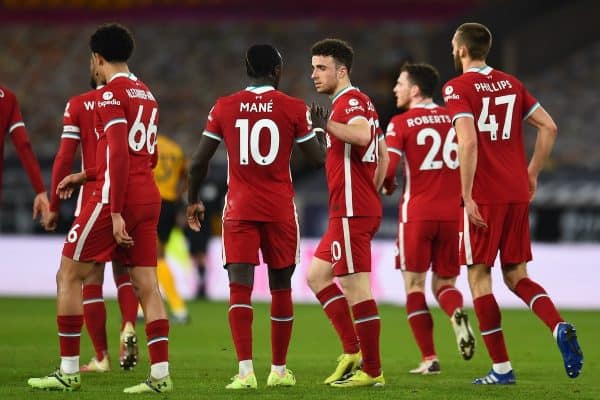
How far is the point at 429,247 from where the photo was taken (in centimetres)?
918

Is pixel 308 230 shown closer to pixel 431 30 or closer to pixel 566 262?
pixel 566 262

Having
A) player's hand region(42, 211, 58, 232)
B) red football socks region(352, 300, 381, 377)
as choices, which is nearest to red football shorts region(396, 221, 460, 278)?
red football socks region(352, 300, 381, 377)

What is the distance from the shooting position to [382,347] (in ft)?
36.6

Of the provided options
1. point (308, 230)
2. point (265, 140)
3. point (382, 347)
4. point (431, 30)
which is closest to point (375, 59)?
point (431, 30)

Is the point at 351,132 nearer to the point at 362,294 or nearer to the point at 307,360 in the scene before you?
the point at 362,294

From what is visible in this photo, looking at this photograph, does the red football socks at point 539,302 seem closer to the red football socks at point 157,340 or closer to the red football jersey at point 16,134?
the red football socks at point 157,340

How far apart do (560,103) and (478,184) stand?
15267 mm

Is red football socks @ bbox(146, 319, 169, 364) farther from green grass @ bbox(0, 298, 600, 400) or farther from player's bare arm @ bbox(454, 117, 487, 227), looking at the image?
player's bare arm @ bbox(454, 117, 487, 227)

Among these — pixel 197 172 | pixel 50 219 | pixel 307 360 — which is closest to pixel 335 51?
pixel 197 172

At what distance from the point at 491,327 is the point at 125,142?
8.45 ft

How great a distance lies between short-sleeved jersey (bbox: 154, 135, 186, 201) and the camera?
41.0 ft

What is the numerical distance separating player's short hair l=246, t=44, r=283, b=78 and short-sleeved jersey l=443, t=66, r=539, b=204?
1146 mm

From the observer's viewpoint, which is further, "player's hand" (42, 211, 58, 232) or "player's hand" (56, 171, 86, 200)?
"player's hand" (42, 211, 58, 232)

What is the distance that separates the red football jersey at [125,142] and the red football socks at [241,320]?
746mm
